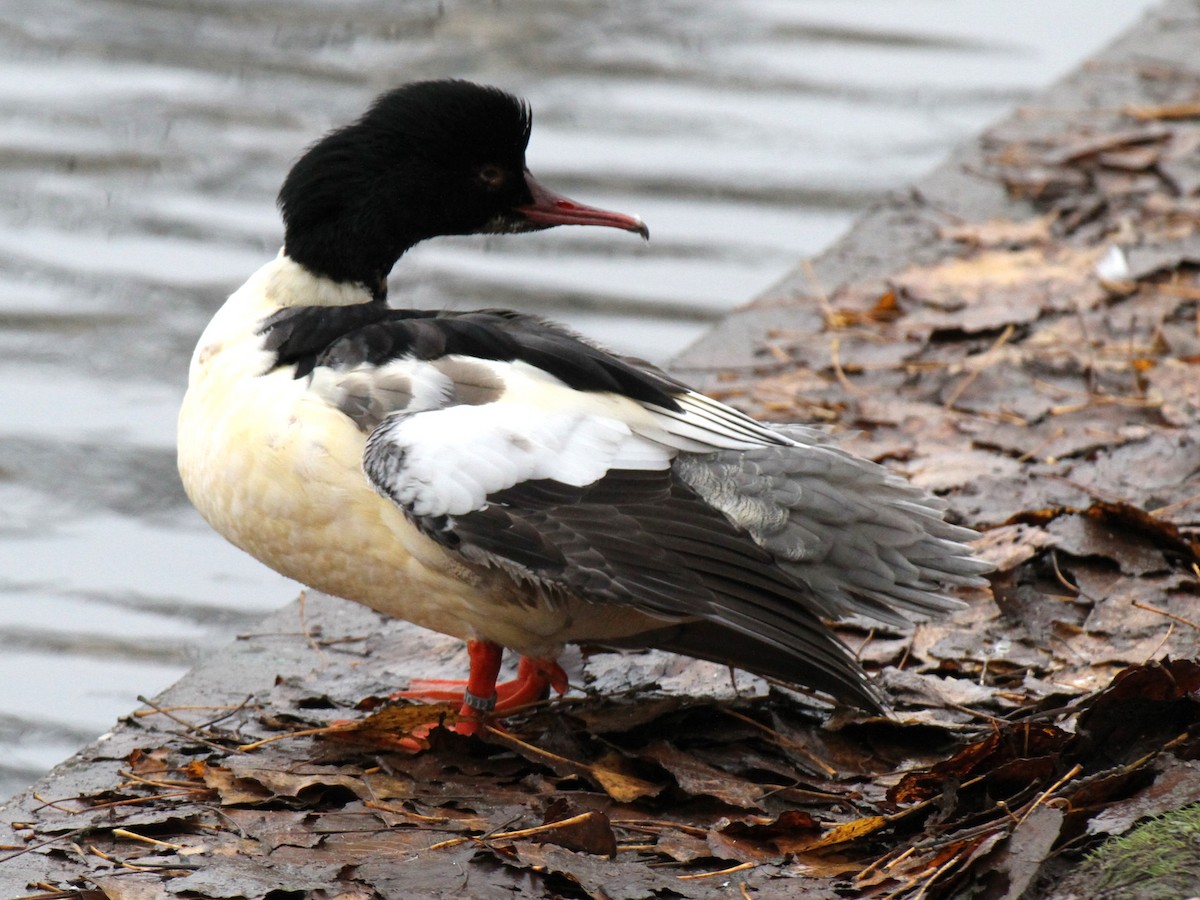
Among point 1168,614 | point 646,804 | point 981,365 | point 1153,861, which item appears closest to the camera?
point 1153,861

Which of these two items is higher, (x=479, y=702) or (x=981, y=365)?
(x=981, y=365)

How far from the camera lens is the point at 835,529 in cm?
353

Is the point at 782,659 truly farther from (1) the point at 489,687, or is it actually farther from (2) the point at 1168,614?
(2) the point at 1168,614

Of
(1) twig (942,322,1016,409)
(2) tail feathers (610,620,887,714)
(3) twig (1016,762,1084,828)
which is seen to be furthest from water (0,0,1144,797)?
(3) twig (1016,762,1084,828)

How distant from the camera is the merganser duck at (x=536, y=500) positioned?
11.0 ft

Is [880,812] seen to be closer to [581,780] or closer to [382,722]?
[581,780]

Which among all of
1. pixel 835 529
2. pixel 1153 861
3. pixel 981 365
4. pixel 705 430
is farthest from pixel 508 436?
pixel 981 365

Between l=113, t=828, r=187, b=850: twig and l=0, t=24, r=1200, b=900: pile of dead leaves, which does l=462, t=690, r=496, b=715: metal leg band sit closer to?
l=0, t=24, r=1200, b=900: pile of dead leaves

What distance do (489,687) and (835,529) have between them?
810 millimetres

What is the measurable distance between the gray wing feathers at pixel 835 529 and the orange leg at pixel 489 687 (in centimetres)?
58

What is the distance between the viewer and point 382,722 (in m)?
3.60

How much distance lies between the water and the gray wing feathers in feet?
7.22

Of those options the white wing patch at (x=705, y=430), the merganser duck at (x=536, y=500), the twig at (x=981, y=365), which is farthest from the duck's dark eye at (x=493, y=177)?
the twig at (x=981, y=365)

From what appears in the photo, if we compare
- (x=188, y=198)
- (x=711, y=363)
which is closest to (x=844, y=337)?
(x=711, y=363)
